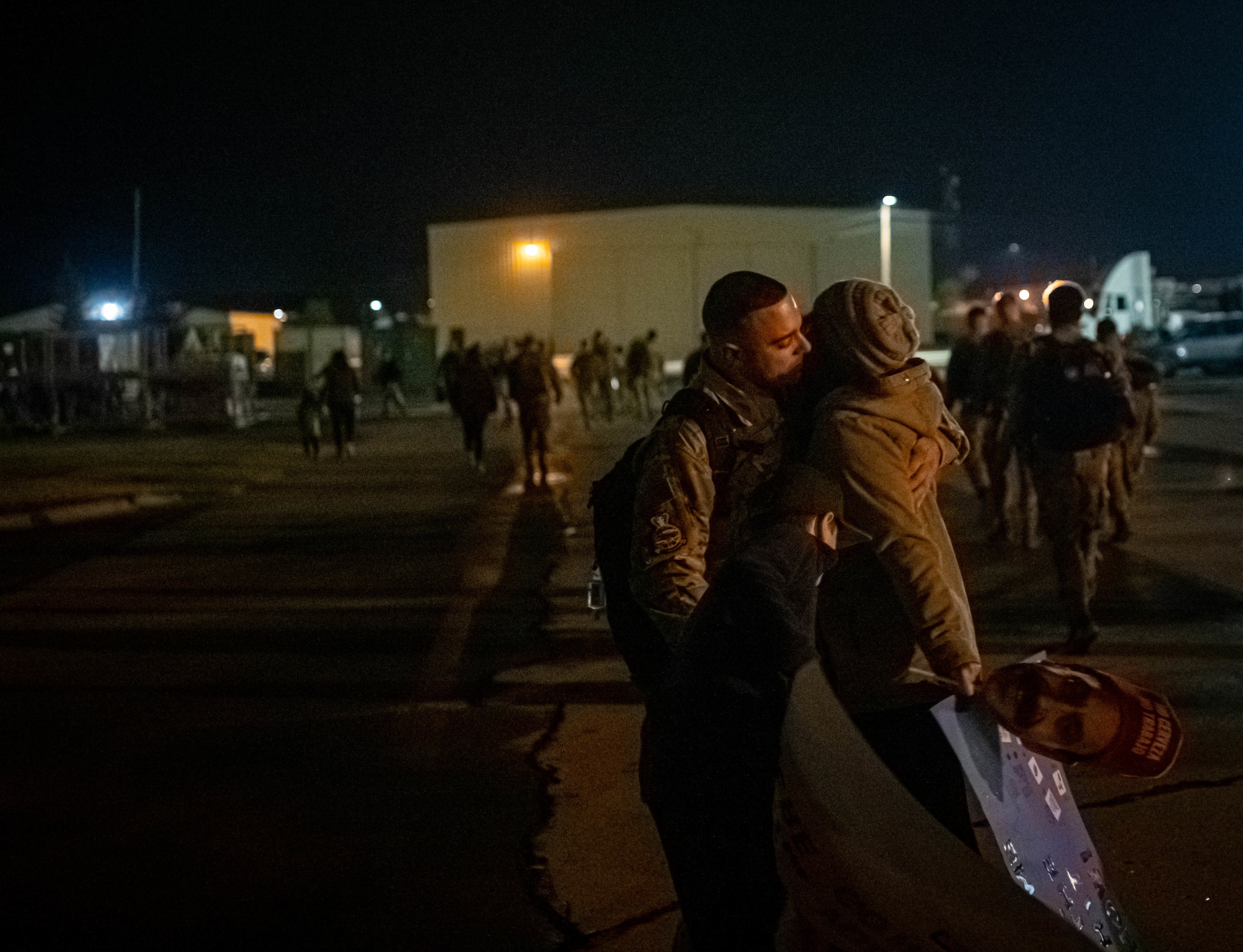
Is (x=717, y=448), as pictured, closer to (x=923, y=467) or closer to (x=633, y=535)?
(x=633, y=535)

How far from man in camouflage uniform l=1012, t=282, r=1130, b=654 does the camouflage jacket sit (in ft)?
16.2

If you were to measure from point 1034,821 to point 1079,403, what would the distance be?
5.27 meters

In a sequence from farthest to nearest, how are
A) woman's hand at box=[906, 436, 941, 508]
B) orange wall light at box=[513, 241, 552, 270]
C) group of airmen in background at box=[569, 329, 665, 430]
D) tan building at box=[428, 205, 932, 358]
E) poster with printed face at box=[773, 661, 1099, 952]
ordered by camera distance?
tan building at box=[428, 205, 932, 358] < orange wall light at box=[513, 241, 552, 270] < group of airmen in background at box=[569, 329, 665, 430] < woman's hand at box=[906, 436, 941, 508] < poster with printed face at box=[773, 661, 1099, 952]

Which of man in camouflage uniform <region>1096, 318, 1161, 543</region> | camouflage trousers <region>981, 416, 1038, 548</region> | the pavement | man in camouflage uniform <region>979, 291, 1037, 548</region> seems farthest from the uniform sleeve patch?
man in camouflage uniform <region>979, 291, 1037, 548</region>

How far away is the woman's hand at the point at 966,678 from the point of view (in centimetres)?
351

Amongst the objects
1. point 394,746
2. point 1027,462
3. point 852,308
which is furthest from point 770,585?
point 1027,462

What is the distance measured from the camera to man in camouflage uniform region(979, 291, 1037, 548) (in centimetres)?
1313

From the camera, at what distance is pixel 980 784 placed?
10.8 feet

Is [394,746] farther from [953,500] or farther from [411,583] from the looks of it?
[953,500]

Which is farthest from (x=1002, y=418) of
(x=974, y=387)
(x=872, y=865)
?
(x=872, y=865)

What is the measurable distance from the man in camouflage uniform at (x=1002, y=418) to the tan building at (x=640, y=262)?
139 ft

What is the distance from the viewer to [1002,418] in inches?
532

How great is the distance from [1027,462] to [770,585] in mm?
6414

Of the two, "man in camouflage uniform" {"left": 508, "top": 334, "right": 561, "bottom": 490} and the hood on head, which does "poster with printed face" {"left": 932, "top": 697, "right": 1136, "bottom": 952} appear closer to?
the hood on head
